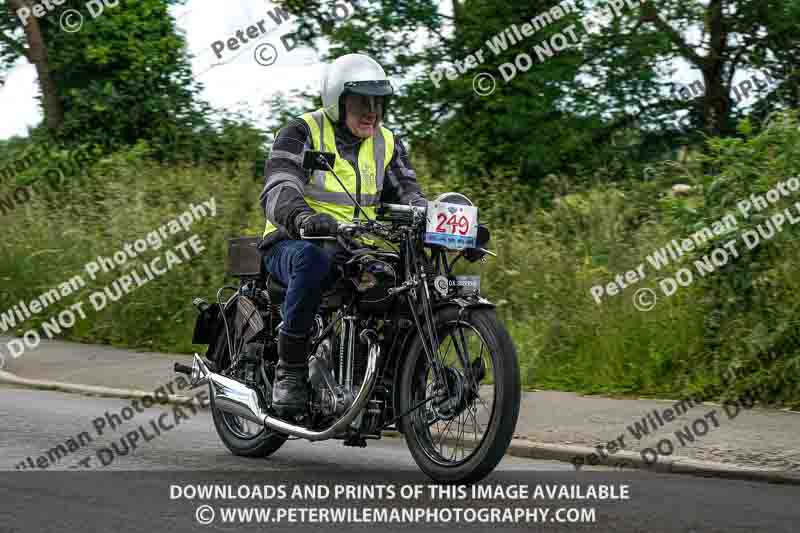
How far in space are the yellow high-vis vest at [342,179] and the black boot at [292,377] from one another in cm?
72

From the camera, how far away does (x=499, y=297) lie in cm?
1296

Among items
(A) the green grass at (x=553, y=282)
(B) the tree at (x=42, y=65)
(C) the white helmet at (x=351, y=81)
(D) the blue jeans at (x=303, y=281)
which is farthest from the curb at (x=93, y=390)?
(B) the tree at (x=42, y=65)

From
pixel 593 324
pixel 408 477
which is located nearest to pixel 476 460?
pixel 408 477

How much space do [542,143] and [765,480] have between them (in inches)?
479

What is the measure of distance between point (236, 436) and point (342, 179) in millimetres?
1901

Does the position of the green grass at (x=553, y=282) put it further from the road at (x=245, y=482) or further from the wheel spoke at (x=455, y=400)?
the wheel spoke at (x=455, y=400)

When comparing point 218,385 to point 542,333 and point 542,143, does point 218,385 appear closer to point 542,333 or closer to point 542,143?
point 542,333

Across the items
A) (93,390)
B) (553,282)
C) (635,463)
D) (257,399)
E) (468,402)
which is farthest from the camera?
(553,282)

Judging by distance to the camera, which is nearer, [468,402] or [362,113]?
[468,402]

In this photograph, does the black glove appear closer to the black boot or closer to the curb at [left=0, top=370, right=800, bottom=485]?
the black boot

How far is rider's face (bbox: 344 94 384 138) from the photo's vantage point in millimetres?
7180

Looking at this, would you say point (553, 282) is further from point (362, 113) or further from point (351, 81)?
point (351, 81)

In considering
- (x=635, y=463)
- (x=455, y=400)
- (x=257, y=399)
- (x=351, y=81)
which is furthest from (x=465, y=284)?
(x=635, y=463)

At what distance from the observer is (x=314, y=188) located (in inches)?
286
